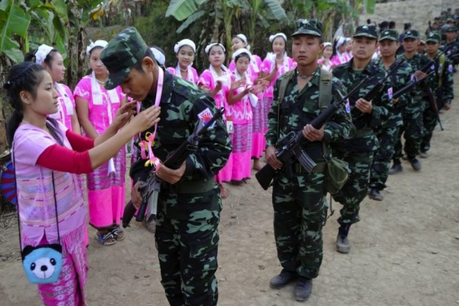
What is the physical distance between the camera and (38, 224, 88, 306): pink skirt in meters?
2.29

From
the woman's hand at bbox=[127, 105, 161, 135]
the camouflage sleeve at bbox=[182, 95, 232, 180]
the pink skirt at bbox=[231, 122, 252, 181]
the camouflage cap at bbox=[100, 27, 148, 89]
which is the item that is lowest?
the pink skirt at bbox=[231, 122, 252, 181]

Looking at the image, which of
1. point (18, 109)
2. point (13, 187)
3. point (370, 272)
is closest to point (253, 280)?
point (370, 272)

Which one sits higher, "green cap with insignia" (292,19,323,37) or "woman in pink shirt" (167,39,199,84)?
"green cap with insignia" (292,19,323,37)

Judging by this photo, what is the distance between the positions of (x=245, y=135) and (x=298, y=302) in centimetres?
317

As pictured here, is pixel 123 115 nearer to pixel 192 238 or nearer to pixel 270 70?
pixel 192 238

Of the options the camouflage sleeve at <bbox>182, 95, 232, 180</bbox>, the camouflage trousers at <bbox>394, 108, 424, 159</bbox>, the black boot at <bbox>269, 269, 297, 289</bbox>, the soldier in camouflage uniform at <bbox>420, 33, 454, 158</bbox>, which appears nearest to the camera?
the camouflage sleeve at <bbox>182, 95, 232, 180</bbox>

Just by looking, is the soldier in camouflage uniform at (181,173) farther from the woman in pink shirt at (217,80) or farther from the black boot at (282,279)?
the woman in pink shirt at (217,80)

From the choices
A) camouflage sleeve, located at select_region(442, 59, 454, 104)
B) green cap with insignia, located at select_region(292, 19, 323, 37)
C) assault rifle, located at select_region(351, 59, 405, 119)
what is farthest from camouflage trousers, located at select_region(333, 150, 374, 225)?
camouflage sleeve, located at select_region(442, 59, 454, 104)

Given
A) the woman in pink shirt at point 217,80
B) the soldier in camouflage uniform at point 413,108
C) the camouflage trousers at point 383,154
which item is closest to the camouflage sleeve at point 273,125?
the woman in pink shirt at point 217,80

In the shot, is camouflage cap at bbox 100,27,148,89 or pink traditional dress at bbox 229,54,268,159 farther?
pink traditional dress at bbox 229,54,268,159

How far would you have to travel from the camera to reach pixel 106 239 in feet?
13.9

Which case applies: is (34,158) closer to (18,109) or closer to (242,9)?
(18,109)

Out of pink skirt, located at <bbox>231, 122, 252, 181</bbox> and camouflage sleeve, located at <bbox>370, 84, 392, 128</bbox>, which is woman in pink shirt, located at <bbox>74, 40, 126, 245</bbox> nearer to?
pink skirt, located at <bbox>231, 122, 252, 181</bbox>

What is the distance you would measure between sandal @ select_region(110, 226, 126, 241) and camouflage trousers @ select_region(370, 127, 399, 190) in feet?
12.0
